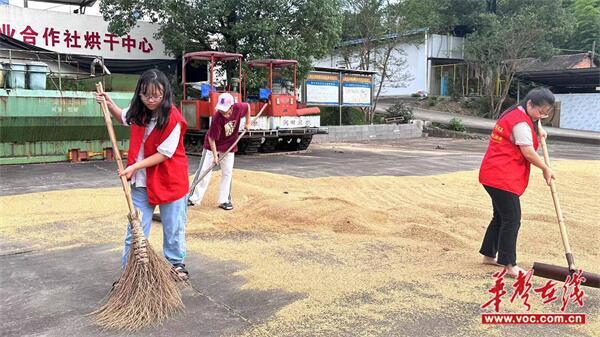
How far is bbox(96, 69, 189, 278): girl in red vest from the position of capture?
11.1ft

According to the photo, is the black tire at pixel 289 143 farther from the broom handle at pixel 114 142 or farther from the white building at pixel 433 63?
the white building at pixel 433 63

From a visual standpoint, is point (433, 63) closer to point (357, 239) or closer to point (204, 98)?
point (204, 98)

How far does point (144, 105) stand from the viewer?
3.43 meters

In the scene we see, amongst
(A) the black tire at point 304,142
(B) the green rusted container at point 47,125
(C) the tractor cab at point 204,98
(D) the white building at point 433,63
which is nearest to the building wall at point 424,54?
(D) the white building at point 433,63

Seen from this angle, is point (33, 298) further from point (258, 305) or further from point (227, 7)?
point (227, 7)

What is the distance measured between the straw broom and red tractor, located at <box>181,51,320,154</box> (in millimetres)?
9756

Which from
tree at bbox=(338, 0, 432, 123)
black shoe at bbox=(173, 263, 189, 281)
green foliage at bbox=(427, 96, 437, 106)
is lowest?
black shoe at bbox=(173, 263, 189, 281)

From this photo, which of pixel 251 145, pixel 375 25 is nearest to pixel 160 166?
pixel 251 145

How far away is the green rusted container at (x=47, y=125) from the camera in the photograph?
34.1 feet

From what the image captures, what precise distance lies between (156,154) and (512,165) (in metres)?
2.59

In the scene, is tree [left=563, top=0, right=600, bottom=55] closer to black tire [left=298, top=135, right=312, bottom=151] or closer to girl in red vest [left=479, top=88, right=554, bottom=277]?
black tire [left=298, top=135, right=312, bottom=151]

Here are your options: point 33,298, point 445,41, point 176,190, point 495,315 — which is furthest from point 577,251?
A: point 445,41

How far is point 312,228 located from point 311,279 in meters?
1.63

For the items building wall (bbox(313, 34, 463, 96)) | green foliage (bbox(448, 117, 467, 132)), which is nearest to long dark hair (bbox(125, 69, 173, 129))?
green foliage (bbox(448, 117, 467, 132))
